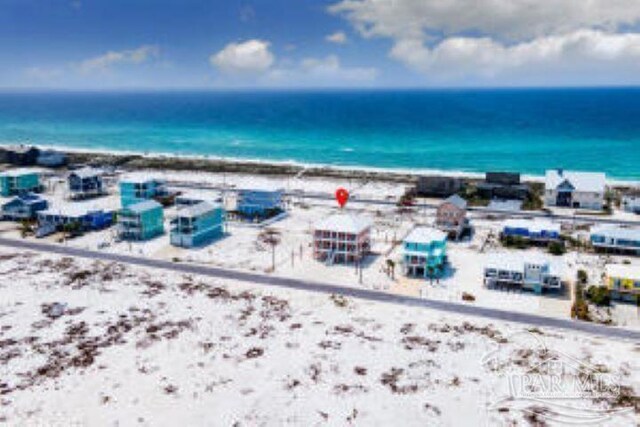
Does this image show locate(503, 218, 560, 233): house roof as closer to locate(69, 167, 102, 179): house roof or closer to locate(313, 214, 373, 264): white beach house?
locate(313, 214, 373, 264): white beach house

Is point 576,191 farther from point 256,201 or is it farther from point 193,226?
point 193,226

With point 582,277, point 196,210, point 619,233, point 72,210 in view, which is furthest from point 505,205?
point 72,210

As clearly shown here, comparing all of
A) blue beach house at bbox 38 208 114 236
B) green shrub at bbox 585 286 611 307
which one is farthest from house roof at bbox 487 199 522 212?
blue beach house at bbox 38 208 114 236

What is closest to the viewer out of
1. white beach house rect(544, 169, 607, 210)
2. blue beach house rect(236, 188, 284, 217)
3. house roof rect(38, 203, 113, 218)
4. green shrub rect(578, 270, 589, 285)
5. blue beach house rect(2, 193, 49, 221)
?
green shrub rect(578, 270, 589, 285)

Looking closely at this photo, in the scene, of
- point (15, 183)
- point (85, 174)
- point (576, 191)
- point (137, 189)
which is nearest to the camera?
point (576, 191)

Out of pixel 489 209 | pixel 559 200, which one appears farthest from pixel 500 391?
pixel 559 200

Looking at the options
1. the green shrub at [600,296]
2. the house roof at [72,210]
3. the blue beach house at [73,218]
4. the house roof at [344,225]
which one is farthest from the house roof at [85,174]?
the green shrub at [600,296]
